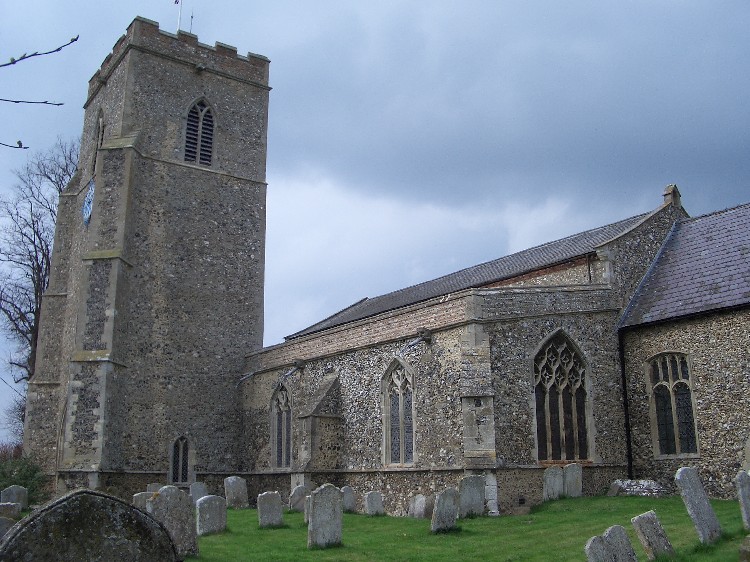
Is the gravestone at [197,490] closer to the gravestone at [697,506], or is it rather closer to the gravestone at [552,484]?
the gravestone at [552,484]

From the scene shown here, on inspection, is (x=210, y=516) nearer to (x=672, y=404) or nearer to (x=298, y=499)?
(x=298, y=499)

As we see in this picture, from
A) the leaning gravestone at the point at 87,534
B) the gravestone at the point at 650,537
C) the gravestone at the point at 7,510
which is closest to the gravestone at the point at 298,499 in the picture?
the gravestone at the point at 7,510

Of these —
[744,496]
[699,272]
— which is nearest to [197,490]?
[699,272]

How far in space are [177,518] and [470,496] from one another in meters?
6.02

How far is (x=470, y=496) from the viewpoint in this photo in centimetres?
1431

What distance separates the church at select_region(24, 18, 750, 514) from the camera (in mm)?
15898

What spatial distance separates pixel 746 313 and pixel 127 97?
65.5 feet

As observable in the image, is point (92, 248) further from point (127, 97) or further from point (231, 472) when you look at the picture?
point (231, 472)

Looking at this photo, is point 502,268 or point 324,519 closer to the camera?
point 324,519

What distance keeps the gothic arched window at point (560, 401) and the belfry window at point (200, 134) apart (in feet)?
49.7

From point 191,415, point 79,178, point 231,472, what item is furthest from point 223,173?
point 231,472

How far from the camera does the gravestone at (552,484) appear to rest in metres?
15.1

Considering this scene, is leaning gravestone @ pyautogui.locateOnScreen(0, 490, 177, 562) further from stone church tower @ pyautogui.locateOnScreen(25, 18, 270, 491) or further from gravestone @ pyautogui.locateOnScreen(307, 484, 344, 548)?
stone church tower @ pyautogui.locateOnScreen(25, 18, 270, 491)

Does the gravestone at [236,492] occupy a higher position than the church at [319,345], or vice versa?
the church at [319,345]
